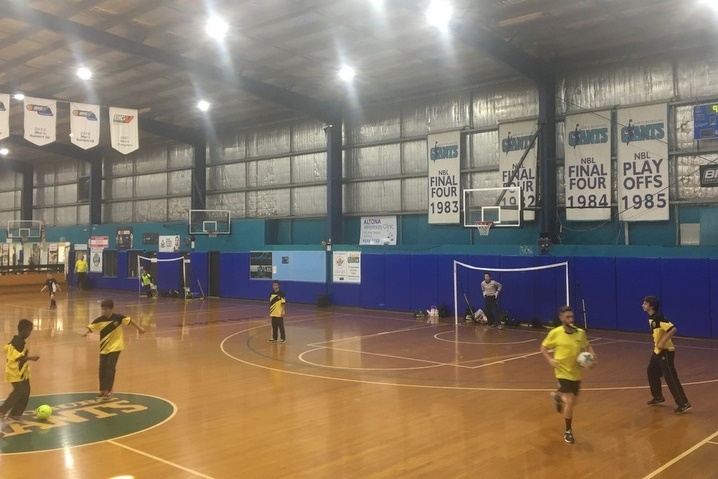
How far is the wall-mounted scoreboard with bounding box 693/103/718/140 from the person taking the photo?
19438 millimetres

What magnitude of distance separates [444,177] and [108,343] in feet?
57.4

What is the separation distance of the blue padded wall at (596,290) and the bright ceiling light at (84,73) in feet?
63.5

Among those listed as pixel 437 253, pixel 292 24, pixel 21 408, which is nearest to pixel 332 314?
pixel 437 253

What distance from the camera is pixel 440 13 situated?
17.1 metres

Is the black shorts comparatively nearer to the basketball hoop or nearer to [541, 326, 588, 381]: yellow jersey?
[541, 326, 588, 381]: yellow jersey

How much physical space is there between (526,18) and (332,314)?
1312 centimetres

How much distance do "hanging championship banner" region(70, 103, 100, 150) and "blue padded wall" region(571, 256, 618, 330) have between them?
17.2 metres

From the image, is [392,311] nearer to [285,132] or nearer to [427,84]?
[427,84]

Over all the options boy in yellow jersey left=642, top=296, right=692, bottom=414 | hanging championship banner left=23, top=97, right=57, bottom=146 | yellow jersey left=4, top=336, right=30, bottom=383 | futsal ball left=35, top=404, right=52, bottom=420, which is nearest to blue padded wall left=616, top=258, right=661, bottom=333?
boy in yellow jersey left=642, top=296, right=692, bottom=414

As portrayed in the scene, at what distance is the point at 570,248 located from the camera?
68.3 ft

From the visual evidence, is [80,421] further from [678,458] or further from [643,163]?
[643,163]

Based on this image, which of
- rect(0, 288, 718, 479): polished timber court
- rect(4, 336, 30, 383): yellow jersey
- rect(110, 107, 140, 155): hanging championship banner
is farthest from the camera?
rect(110, 107, 140, 155): hanging championship banner

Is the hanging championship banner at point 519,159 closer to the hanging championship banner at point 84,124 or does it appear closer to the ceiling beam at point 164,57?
the ceiling beam at point 164,57

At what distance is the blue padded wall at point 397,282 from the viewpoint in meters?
25.2
